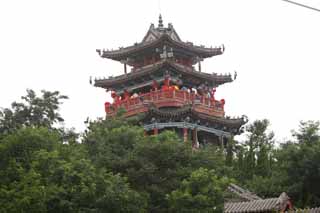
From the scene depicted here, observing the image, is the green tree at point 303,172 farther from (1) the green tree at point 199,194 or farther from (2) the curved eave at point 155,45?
(2) the curved eave at point 155,45

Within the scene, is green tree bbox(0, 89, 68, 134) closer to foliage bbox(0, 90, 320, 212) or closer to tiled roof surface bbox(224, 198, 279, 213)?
foliage bbox(0, 90, 320, 212)

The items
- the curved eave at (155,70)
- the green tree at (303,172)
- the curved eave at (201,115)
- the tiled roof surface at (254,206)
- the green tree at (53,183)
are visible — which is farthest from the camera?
the curved eave at (155,70)

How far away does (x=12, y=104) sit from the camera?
115 feet

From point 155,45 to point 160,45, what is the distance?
0.30 meters

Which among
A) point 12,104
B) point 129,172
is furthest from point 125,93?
point 129,172

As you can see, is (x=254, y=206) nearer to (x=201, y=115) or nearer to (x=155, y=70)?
(x=201, y=115)

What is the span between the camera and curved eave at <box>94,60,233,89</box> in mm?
45803

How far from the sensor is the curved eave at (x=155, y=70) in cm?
4580

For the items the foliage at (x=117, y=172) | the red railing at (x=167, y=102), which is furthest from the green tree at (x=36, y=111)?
the red railing at (x=167, y=102)

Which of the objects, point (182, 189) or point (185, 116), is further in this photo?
point (185, 116)

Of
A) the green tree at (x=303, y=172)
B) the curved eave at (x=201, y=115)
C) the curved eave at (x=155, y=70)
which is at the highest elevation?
the curved eave at (x=155, y=70)

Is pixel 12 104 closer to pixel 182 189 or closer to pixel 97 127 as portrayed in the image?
pixel 97 127

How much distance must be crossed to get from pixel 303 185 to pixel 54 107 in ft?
39.1

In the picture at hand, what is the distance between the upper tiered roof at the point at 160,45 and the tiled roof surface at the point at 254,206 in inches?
772
